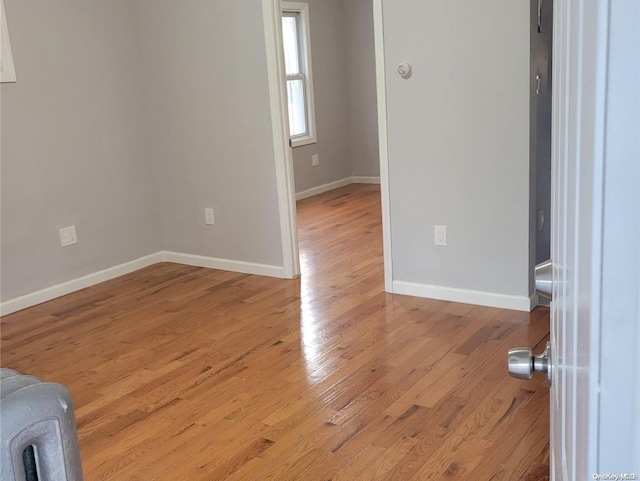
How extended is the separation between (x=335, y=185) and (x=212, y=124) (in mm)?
3474

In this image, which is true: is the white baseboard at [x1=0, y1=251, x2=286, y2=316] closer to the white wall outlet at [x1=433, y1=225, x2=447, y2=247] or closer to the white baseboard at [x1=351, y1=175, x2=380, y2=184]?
the white wall outlet at [x1=433, y1=225, x2=447, y2=247]

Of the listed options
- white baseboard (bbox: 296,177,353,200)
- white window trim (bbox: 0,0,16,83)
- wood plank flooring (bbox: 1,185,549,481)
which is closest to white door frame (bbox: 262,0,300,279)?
wood plank flooring (bbox: 1,185,549,481)

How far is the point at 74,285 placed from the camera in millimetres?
4402

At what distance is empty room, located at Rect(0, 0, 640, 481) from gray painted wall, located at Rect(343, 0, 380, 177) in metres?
2.05

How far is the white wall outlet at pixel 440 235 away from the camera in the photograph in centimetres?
365

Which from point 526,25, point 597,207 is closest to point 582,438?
point 597,207

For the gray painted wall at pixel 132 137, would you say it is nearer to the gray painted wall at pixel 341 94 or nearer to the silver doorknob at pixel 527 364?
the gray painted wall at pixel 341 94

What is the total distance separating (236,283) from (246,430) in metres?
1.94

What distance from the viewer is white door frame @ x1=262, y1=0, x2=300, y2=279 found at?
13.1 ft

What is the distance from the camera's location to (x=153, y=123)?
4781mm

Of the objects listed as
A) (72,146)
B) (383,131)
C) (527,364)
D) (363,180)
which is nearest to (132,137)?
(72,146)

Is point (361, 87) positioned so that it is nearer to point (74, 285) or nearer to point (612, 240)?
point (74, 285)

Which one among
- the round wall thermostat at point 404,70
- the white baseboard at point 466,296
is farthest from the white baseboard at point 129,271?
the round wall thermostat at point 404,70

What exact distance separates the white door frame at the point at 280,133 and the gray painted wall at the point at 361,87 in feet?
11.8
